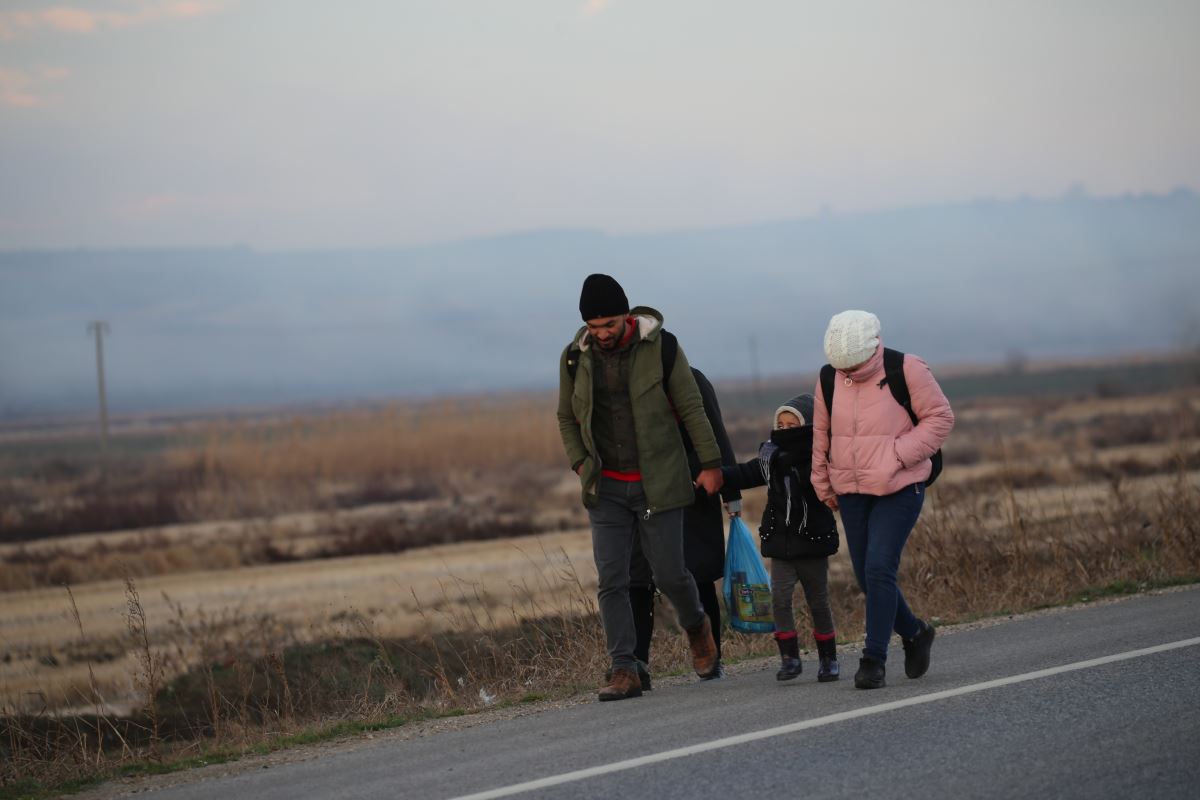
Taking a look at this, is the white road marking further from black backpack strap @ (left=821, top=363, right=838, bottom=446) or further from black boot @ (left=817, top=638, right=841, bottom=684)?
black backpack strap @ (left=821, top=363, right=838, bottom=446)

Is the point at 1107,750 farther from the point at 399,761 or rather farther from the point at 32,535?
the point at 32,535

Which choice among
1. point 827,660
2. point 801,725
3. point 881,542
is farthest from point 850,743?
point 827,660

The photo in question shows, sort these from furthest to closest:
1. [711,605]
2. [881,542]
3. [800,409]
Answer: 1. [711,605]
2. [800,409]
3. [881,542]

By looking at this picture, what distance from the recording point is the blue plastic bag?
28.1 ft

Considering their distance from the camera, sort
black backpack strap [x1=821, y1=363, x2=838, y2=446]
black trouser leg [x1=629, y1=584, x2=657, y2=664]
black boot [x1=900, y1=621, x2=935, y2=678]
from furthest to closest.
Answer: black trouser leg [x1=629, y1=584, x2=657, y2=664] → black boot [x1=900, y1=621, x2=935, y2=678] → black backpack strap [x1=821, y1=363, x2=838, y2=446]

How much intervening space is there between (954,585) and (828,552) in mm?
4362

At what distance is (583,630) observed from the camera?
10.3 metres

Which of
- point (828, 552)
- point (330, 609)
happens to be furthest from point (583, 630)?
point (330, 609)

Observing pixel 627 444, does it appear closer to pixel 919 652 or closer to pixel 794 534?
pixel 794 534

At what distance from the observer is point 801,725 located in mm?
6832

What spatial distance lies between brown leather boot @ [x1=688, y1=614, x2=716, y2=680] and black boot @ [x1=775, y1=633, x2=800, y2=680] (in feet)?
1.47

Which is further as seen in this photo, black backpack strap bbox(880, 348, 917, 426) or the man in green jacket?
the man in green jacket

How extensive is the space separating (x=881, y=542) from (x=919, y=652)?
72 cm

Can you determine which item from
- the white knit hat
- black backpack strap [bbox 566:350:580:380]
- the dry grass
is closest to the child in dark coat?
the white knit hat
